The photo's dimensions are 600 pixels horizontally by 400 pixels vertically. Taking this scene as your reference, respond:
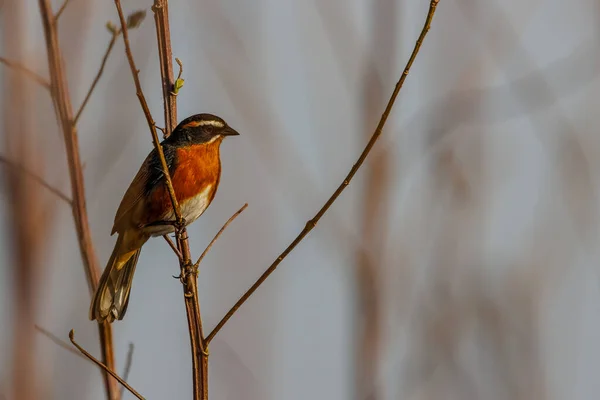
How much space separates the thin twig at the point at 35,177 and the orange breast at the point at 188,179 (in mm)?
1282

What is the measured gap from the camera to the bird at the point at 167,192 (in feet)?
15.8

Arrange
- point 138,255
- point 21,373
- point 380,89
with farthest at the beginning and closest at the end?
1. point 138,255
2. point 380,89
3. point 21,373

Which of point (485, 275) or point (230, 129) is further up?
point (230, 129)

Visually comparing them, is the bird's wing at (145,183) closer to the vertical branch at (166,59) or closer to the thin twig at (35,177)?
the vertical branch at (166,59)

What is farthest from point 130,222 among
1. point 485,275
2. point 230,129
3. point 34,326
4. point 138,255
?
point 485,275

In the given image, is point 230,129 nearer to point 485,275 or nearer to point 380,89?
point 380,89

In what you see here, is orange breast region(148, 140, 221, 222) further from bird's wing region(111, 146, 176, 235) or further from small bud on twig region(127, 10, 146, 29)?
small bud on twig region(127, 10, 146, 29)

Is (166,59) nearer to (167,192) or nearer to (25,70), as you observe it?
(25,70)

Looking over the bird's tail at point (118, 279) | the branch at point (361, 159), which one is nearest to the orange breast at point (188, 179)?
the bird's tail at point (118, 279)

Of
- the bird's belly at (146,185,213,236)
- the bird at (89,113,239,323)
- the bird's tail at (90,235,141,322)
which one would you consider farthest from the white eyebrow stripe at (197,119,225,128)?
the bird's tail at (90,235,141,322)

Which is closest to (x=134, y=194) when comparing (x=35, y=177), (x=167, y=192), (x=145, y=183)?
(x=145, y=183)

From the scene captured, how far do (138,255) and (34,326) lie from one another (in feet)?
6.74

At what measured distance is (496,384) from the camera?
4.21 m

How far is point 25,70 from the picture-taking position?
3439 mm
